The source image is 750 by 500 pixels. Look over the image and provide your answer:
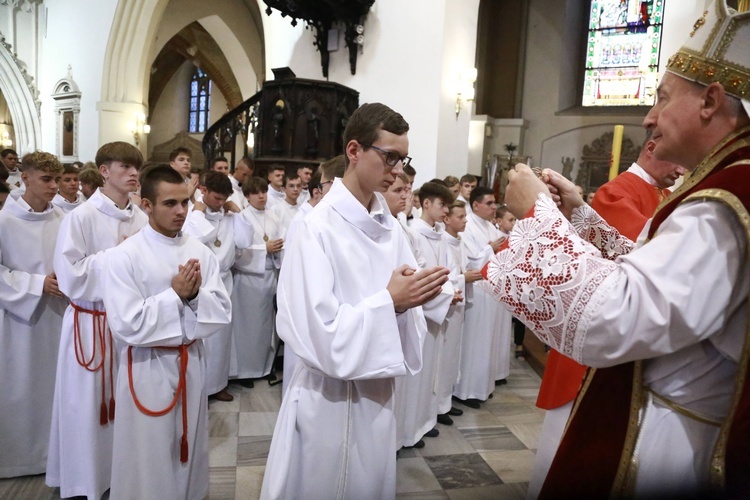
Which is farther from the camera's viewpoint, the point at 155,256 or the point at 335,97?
the point at 335,97

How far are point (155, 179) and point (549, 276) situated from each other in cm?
219

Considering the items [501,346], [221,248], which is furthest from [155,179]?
[501,346]

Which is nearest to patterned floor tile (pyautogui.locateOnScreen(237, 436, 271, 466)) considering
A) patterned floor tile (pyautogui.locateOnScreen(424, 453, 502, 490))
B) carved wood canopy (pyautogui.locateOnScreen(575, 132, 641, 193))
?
patterned floor tile (pyautogui.locateOnScreen(424, 453, 502, 490))

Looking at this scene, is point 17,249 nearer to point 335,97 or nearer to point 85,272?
point 85,272

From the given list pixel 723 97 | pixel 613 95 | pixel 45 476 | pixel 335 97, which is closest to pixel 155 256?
pixel 45 476

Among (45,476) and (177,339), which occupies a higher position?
(177,339)

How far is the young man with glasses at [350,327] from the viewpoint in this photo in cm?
167

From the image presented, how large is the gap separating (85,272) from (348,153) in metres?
1.85

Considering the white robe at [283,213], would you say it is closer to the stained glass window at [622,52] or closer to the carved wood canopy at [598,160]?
the carved wood canopy at [598,160]

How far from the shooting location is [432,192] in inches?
173

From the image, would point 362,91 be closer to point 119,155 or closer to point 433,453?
point 119,155

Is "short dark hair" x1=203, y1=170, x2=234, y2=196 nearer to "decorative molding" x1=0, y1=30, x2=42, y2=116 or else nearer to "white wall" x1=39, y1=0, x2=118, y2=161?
"white wall" x1=39, y1=0, x2=118, y2=161

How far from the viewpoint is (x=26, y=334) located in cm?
334

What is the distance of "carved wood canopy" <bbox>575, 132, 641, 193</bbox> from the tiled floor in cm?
1036
